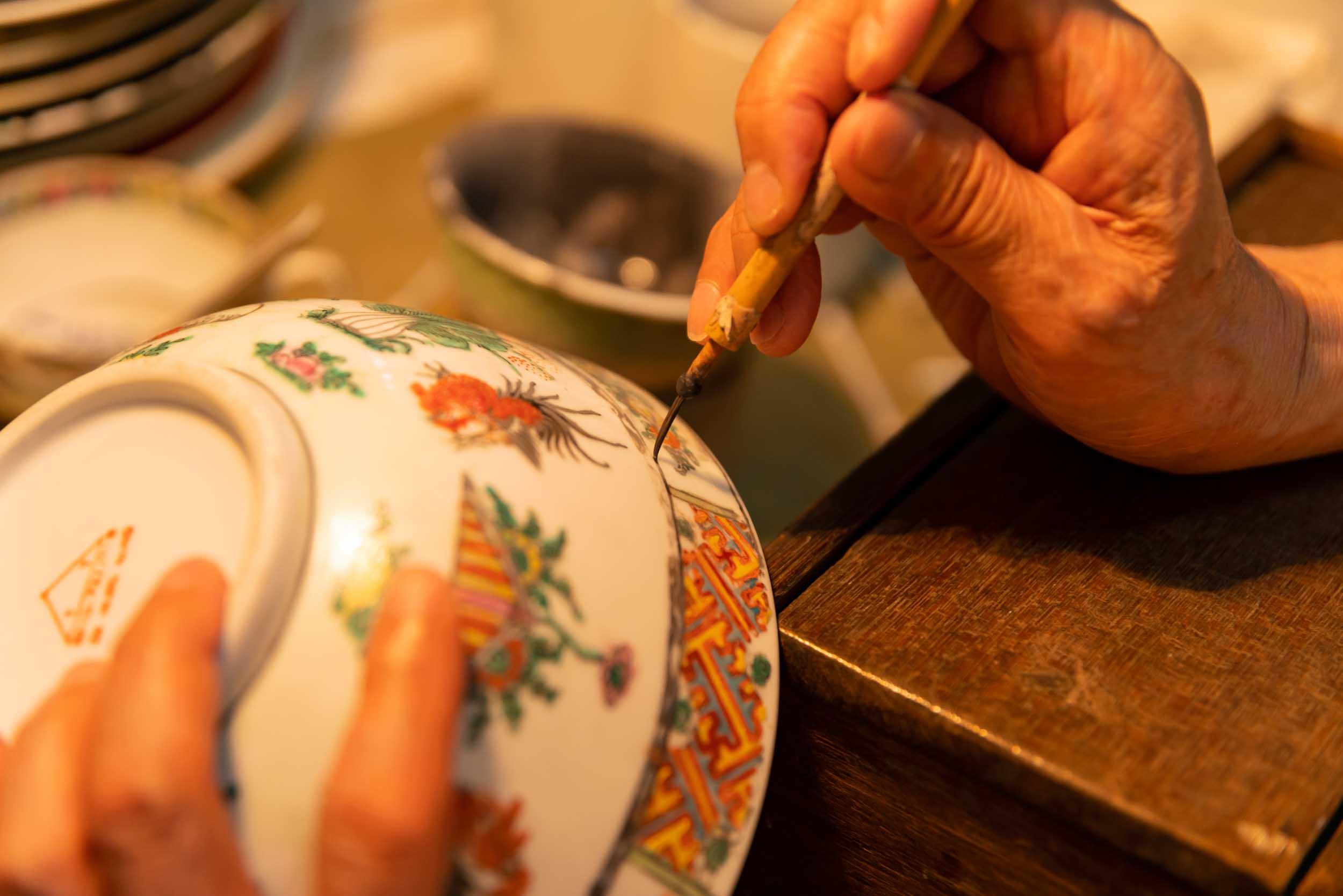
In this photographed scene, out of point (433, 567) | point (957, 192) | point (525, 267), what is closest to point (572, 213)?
point (525, 267)

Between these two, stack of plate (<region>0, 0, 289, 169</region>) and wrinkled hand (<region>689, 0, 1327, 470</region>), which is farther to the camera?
stack of plate (<region>0, 0, 289, 169</region>)

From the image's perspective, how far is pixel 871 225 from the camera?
66 centimetres

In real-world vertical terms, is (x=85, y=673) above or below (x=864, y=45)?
below

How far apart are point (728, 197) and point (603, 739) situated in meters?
0.82

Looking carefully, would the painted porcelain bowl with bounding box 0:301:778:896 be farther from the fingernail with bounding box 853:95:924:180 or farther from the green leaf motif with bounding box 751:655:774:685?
the fingernail with bounding box 853:95:924:180

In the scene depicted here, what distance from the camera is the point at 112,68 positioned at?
45.2 inches

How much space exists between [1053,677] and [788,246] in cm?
25

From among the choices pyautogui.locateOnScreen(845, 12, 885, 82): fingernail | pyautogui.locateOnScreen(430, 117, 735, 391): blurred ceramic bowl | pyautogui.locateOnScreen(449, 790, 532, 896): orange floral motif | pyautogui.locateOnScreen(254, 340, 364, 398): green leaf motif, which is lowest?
pyautogui.locateOnScreen(430, 117, 735, 391): blurred ceramic bowl

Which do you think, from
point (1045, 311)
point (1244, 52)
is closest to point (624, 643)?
point (1045, 311)

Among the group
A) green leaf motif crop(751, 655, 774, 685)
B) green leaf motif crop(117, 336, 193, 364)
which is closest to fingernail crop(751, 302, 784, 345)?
green leaf motif crop(751, 655, 774, 685)

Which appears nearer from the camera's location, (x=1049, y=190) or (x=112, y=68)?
(x=1049, y=190)

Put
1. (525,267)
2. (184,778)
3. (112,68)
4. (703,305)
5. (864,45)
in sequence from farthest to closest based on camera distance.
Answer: (112,68) < (525,267) < (703,305) < (864,45) < (184,778)

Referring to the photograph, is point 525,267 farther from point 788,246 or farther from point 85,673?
point 85,673

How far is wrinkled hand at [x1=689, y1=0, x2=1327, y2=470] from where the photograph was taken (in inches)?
19.2
